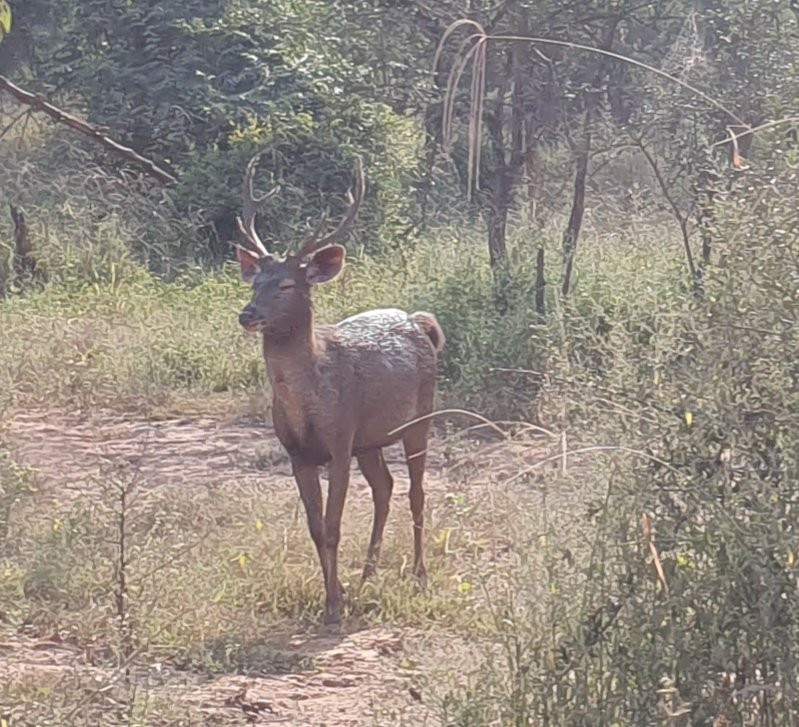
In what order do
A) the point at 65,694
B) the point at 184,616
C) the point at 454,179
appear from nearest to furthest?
1. the point at 65,694
2. the point at 184,616
3. the point at 454,179

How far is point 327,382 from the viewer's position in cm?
770

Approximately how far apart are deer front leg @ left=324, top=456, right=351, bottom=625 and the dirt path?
16 cm

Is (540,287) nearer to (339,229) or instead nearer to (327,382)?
→ (339,229)

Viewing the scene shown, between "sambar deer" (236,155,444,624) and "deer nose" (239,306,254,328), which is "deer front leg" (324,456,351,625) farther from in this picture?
"deer nose" (239,306,254,328)

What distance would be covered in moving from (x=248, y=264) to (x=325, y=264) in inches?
17.5

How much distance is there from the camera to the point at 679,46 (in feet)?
39.1

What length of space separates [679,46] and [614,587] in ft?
25.2

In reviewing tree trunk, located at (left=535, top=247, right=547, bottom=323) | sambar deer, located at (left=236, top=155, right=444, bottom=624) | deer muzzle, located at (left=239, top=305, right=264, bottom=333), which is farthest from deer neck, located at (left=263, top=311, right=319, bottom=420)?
tree trunk, located at (left=535, top=247, right=547, bottom=323)

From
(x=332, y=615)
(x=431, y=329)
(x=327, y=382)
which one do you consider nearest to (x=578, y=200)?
(x=431, y=329)

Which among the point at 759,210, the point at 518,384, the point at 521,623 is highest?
the point at 759,210

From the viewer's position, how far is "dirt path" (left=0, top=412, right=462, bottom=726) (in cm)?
632

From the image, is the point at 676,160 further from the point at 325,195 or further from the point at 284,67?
the point at 284,67

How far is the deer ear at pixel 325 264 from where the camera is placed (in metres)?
7.78

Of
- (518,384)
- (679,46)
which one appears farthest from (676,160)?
(518,384)
